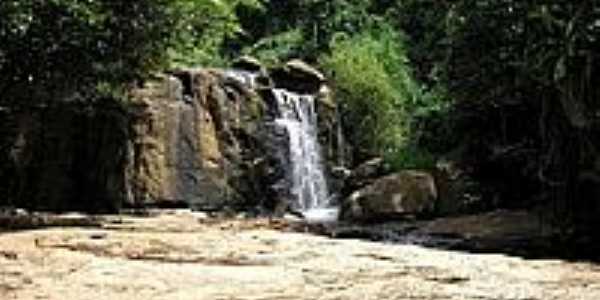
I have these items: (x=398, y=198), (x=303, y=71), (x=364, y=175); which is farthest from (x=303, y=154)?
(x=398, y=198)

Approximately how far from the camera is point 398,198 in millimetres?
19922

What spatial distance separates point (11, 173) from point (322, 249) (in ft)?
50.5

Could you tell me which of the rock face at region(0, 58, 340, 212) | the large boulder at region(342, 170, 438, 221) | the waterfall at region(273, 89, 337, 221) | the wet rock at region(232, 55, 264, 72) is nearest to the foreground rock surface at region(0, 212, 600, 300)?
the large boulder at region(342, 170, 438, 221)

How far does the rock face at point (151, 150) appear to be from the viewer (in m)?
21.9

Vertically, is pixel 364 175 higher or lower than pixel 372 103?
lower

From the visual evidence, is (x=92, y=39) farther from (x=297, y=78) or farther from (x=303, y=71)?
(x=303, y=71)

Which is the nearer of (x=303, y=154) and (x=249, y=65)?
(x=303, y=154)

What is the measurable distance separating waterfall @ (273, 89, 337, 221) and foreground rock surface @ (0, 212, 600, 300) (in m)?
13.3

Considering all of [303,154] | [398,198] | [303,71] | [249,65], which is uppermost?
[249,65]

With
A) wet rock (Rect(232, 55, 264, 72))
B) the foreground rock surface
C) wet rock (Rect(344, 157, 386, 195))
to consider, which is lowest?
the foreground rock surface

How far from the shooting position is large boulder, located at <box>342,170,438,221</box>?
19828mm

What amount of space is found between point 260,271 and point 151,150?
46.2 feet

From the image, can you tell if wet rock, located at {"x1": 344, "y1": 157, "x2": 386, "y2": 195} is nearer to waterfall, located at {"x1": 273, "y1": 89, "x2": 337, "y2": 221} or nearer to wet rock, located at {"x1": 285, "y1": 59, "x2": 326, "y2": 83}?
waterfall, located at {"x1": 273, "y1": 89, "x2": 337, "y2": 221}

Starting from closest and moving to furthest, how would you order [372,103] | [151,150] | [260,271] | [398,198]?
[260,271] → [398,198] → [151,150] → [372,103]
